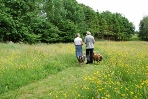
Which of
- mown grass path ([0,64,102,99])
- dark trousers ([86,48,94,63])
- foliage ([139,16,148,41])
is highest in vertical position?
foliage ([139,16,148,41])

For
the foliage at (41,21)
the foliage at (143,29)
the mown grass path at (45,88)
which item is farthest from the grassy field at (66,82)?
the foliage at (143,29)

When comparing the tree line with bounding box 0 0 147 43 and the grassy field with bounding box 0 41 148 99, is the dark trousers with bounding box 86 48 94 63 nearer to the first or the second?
the grassy field with bounding box 0 41 148 99

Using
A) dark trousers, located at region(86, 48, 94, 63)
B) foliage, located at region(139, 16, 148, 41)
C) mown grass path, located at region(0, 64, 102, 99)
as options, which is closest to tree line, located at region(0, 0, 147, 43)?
→ dark trousers, located at region(86, 48, 94, 63)

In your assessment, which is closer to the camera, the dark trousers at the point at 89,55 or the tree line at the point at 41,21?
the dark trousers at the point at 89,55

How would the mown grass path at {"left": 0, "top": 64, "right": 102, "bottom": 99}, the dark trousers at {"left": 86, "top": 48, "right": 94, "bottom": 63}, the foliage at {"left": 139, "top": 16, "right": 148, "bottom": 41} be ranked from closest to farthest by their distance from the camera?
the mown grass path at {"left": 0, "top": 64, "right": 102, "bottom": 99} < the dark trousers at {"left": 86, "top": 48, "right": 94, "bottom": 63} < the foliage at {"left": 139, "top": 16, "right": 148, "bottom": 41}

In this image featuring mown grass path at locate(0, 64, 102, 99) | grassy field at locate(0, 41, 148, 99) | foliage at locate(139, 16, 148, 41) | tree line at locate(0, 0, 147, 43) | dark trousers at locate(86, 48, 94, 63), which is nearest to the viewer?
grassy field at locate(0, 41, 148, 99)

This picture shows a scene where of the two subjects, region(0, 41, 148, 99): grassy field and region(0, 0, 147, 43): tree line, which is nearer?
region(0, 41, 148, 99): grassy field

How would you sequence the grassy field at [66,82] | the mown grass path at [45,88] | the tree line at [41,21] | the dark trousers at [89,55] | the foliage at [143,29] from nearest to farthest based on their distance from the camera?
1. the grassy field at [66,82]
2. the mown grass path at [45,88]
3. the dark trousers at [89,55]
4. the tree line at [41,21]
5. the foliage at [143,29]

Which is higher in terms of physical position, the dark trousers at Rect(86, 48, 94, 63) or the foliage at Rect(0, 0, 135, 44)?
the foliage at Rect(0, 0, 135, 44)

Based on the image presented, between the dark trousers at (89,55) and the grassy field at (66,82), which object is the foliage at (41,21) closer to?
Answer: the dark trousers at (89,55)

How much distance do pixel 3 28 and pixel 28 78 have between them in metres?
17.7

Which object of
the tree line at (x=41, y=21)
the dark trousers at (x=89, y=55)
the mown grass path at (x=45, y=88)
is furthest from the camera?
the tree line at (x=41, y=21)

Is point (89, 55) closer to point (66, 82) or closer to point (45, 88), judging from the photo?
point (66, 82)

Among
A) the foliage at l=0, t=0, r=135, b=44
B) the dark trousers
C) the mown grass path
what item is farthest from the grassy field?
the foliage at l=0, t=0, r=135, b=44
